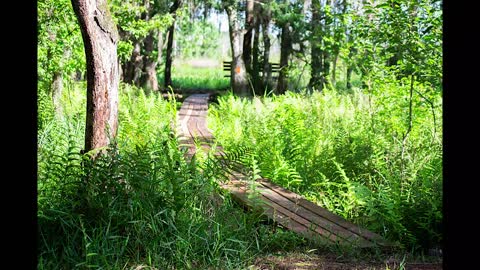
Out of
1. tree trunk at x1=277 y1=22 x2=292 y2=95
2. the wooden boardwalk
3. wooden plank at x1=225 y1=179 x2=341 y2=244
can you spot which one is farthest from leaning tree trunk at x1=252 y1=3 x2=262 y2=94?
wooden plank at x1=225 y1=179 x2=341 y2=244

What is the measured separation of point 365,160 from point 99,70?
3.84 metres

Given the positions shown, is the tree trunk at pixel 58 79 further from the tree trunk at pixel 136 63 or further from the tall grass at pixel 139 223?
the tree trunk at pixel 136 63

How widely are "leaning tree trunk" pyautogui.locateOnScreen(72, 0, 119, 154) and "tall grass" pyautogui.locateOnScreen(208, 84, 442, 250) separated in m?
2.32

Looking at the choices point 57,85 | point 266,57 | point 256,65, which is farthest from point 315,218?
point 256,65

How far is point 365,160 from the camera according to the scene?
738 cm

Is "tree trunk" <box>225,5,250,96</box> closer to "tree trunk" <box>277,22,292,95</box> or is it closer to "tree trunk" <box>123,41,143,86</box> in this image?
"tree trunk" <box>277,22,292,95</box>

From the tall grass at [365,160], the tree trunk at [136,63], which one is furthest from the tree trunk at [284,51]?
the tall grass at [365,160]

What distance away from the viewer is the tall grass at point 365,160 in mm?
5195

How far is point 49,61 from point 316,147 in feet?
17.2

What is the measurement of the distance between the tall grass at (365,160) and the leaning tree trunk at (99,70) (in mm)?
2316

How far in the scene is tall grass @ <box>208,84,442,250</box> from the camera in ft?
17.0
